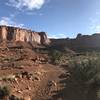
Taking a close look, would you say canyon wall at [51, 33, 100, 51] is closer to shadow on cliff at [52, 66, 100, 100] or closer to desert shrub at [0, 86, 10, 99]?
shadow on cliff at [52, 66, 100, 100]

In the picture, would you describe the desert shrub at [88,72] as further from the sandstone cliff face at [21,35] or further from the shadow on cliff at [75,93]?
the sandstone cliff face at [21,35]

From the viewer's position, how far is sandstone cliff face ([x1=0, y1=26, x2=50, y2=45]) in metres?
100

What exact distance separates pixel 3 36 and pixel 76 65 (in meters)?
80.0

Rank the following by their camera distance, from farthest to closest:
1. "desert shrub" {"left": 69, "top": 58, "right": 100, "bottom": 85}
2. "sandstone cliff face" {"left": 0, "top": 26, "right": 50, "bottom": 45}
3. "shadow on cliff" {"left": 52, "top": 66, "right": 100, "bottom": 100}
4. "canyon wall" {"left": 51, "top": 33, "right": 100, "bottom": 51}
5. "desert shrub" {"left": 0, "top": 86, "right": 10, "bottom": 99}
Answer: "canyon wall" {"left": 51, "top": 33, "right": 100, "bottom": 51} → "sandstone cliff face" {"left": 0, "top": 26, "right": 50, "bottom": 45} → "desert shrub" {"left": 69, "top": 58, "right": 100, "bottom": 85} → "shadow on cliff" {"left": 52, "top": 66, "right": 100, "bottom": 100} → "desert shrub" {"left": 0, "top": 86, "right": 10, "bottom": 99}

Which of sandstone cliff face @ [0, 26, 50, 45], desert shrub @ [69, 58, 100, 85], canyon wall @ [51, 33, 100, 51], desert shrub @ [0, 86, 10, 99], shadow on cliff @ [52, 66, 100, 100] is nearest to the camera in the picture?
desert shrub @ [0, 86, 10, 99]

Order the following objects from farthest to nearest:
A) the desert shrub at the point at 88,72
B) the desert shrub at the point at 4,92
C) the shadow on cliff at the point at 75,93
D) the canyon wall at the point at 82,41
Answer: the canyon wall at the point at 82,41 < the desert shrub at the point at 88,72 < the shadow on cliff at the point at 75,93 < the desert shrub at the point at 4,92

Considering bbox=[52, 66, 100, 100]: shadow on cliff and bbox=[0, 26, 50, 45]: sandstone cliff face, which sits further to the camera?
bbox=[0, 26, 50, 45]: sandstone cliff face

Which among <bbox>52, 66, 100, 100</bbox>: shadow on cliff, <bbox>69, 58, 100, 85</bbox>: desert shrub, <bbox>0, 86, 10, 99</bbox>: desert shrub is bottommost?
<bbox>52, 66, 100, 100</bbox>: shadow on cliff

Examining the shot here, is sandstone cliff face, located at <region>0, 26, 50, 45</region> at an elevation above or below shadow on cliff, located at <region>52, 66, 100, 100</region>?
above

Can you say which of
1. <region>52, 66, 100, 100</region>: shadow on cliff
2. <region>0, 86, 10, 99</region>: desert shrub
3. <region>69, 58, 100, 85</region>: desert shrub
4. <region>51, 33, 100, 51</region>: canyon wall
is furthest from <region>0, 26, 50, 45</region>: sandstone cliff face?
<region>0, 86, 10, 99</region>: desert shrub

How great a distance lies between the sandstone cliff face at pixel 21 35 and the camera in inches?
Answer: 3954

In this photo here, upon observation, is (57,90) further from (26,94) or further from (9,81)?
(9,81)

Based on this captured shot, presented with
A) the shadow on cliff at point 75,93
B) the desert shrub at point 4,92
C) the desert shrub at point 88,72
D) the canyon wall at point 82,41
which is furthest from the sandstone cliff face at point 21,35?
the desert shrub at point 4,92

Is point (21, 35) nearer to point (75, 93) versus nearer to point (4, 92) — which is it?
point (75, 93)
